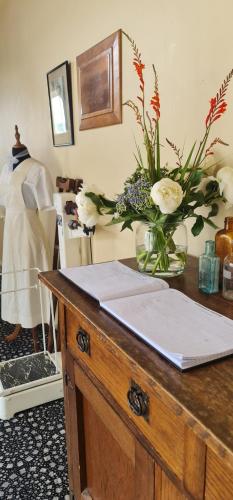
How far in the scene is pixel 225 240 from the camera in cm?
95

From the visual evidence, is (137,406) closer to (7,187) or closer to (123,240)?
(123,240)

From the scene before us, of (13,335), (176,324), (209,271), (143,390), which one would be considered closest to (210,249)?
(209,271)

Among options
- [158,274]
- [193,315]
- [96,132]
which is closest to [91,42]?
[96,132]

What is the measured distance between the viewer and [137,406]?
2.10 feet

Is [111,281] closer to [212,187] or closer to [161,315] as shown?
[161,315]

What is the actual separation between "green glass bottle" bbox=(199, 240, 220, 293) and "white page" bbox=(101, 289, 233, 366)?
9 cm

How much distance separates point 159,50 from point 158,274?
0.75m

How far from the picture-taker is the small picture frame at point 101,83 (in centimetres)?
142

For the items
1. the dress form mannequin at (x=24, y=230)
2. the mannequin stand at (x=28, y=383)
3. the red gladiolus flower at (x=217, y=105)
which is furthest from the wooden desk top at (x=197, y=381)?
the dress form mannequin at (x=24, y=230)

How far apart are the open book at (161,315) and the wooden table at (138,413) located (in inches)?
0.7

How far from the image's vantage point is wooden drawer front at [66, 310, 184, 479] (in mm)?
561

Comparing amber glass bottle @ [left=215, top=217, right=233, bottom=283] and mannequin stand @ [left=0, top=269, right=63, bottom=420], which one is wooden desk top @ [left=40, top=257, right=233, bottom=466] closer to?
amber glass bottle @ [left=215, top=217, right=233, bottom=283]

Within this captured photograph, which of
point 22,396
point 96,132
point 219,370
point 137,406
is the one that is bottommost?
point 22,396

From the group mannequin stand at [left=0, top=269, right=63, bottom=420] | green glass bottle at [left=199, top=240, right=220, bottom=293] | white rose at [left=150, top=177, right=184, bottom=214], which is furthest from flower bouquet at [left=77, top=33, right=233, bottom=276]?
mannequin stand at [left=0, top=269, right=63, bottom=420]
